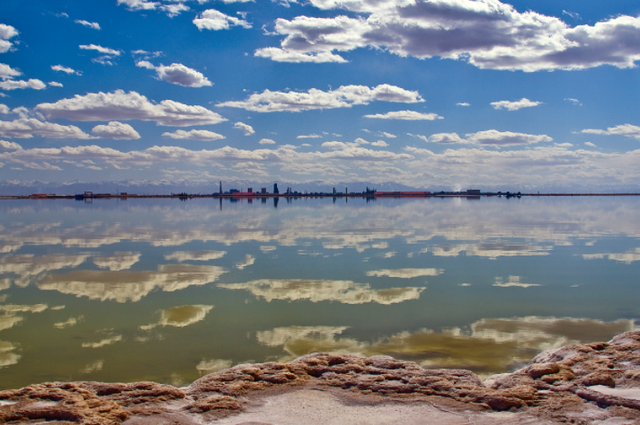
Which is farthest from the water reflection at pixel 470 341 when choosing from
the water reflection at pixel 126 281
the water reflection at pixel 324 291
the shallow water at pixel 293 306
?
the water reflection at pixel 126 281

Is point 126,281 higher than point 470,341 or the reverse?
higher

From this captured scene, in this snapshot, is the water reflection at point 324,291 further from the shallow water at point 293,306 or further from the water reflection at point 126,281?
the water reflection at point 126,281

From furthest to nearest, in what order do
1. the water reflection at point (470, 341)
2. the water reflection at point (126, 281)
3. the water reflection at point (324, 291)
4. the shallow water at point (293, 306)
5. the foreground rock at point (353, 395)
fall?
the water reflection at point (126, 281)
the water reflection at point (324, 291)
the shallow water at point (293, 306)
the water reflection at point (470, 341)
the foreground rock at point (353, 395)

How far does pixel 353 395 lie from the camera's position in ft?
25.4

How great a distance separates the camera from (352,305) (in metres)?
13.9

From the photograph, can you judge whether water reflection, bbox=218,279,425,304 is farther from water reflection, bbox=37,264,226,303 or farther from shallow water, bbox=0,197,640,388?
water reflection, bbox=37,264,226,303

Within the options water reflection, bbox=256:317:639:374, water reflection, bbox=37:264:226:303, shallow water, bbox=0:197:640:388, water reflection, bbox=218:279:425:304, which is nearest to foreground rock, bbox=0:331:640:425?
water reflection, bbox=256:317:639:374

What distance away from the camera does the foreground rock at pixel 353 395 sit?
687 cm

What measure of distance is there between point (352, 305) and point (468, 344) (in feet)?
13.1

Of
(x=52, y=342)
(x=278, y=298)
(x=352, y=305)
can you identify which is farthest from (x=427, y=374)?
(x=52, y=342)

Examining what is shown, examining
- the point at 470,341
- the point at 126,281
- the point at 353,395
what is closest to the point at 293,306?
the point at 470,341

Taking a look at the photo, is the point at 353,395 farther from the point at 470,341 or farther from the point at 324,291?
the point at 324,291

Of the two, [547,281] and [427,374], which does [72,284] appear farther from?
[547,281]

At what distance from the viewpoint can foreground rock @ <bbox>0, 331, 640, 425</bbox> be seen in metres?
6.87
